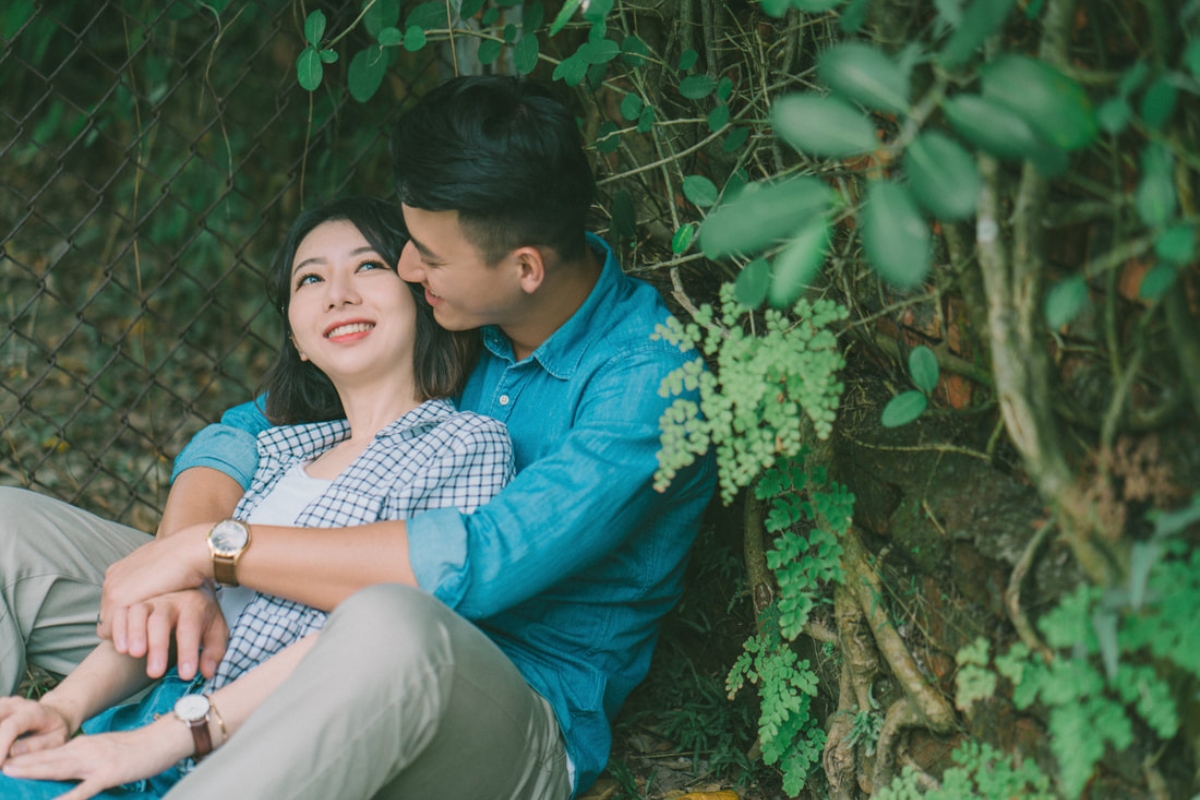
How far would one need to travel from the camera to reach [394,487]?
1.76 meters

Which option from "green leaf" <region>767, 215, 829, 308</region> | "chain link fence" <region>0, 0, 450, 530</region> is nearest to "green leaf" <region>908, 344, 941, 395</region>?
"green leaf" <region>767, 215, 829, 308</region>

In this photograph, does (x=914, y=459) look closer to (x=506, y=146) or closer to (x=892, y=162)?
(x=892, y=162)

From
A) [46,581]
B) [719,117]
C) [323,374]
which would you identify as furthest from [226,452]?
[719,117]

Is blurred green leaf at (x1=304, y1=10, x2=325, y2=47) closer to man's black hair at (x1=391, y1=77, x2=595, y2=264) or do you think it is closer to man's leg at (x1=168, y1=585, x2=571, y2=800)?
man's black hair at (x1=391, y1=77, x2=595, y2=264)

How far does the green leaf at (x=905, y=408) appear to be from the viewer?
53.7 inches

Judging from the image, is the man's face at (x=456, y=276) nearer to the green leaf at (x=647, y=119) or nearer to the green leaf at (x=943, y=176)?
the green leaf at (x=647, y=119)

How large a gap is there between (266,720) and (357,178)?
223 centimetres

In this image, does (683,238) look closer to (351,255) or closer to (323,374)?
(351,255)

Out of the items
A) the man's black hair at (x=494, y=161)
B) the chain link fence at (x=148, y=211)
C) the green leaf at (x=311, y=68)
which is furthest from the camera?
the chain link fence at (x=148, y=211)

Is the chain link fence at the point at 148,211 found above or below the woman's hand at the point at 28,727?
above

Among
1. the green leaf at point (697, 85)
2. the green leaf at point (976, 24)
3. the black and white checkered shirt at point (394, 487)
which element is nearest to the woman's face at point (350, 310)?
the black and white checkered shirt at point (394, 487)

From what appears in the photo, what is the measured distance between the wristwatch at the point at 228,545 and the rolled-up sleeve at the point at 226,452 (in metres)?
0.41

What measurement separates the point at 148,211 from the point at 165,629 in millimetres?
2028

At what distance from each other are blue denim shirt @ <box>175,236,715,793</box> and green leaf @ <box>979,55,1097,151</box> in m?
0.78
